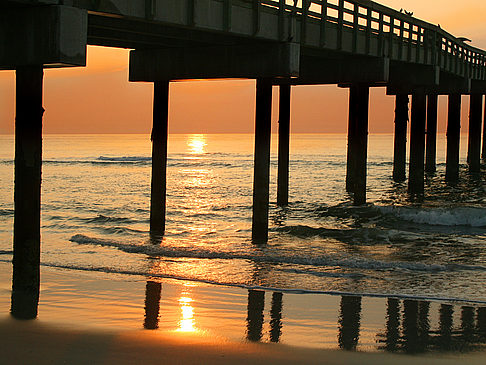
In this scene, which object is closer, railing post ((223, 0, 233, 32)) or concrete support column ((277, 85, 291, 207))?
railing post ((223, 0, 233, 32))

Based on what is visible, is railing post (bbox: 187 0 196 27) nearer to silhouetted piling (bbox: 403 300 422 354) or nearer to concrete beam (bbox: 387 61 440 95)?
silhouetted piling (bbox: 403 300 422 354)

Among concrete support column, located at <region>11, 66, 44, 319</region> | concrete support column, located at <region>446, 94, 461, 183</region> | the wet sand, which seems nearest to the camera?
the wet sand

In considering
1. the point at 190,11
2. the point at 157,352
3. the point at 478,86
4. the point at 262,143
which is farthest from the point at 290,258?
the point at 478,86

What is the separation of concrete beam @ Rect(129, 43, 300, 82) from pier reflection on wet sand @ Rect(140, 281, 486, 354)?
22.6ft

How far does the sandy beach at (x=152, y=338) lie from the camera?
7840 millimetres

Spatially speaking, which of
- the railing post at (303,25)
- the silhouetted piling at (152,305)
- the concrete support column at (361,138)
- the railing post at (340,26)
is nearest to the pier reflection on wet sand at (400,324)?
the silhouetted piling at (152,305)

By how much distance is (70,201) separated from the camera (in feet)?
104

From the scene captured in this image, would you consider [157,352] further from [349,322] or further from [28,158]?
[28,158]

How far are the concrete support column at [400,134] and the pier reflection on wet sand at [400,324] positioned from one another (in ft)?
75.5

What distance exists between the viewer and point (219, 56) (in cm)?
1783

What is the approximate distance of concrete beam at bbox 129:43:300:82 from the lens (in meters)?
16.8

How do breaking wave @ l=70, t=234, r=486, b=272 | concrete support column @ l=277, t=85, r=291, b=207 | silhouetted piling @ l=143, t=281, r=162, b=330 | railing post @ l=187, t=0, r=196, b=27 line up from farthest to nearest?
concrete support column @ l=277, t=85, r=291, b=207, breaking wave @ l=70, t=234, r=486, b=272, railing post @ l=187, t=0, r=196, b=27, silhouetted piling @ l=143, t=281, r=162, b=330

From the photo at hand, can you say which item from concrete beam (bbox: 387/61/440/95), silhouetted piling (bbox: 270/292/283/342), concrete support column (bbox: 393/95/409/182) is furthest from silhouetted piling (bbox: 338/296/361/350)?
concrete support column (bbox: 393/95/409/182)

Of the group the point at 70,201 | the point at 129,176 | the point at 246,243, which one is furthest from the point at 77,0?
the point at 129,176
